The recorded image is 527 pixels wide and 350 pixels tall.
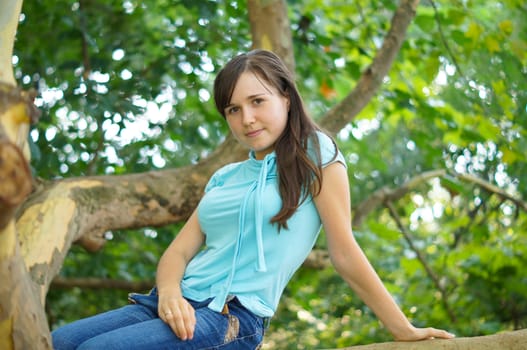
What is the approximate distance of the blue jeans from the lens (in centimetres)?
194

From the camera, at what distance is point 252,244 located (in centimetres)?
217

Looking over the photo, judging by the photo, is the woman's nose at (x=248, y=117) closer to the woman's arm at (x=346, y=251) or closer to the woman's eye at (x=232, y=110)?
the woman's eye at (x=232, y=110)

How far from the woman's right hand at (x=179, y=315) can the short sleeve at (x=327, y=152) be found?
1.83 feet

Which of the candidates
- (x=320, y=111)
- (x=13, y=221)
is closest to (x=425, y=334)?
(x=13, y=221)

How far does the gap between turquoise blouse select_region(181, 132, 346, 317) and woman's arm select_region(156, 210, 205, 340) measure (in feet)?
0.14

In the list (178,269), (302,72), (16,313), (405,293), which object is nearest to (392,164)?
(405,293)

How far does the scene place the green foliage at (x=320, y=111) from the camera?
13.0 ft

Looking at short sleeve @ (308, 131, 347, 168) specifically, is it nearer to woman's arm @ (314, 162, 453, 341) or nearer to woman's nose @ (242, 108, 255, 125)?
woman's arm @ (314, 162, 453, 341)

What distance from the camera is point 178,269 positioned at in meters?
2.28

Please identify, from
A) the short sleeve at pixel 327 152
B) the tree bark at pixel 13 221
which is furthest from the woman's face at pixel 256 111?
the tree bark at pixel 13 221

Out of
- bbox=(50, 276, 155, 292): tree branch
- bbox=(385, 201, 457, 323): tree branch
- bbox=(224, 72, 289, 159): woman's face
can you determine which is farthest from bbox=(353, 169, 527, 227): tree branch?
bbox=(224, 72, 289, 159): woman's face

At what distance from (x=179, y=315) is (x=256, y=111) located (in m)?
0.65

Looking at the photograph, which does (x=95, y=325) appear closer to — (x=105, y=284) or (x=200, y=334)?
(x=200, y=334)

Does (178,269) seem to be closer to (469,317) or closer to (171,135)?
(171,135)
